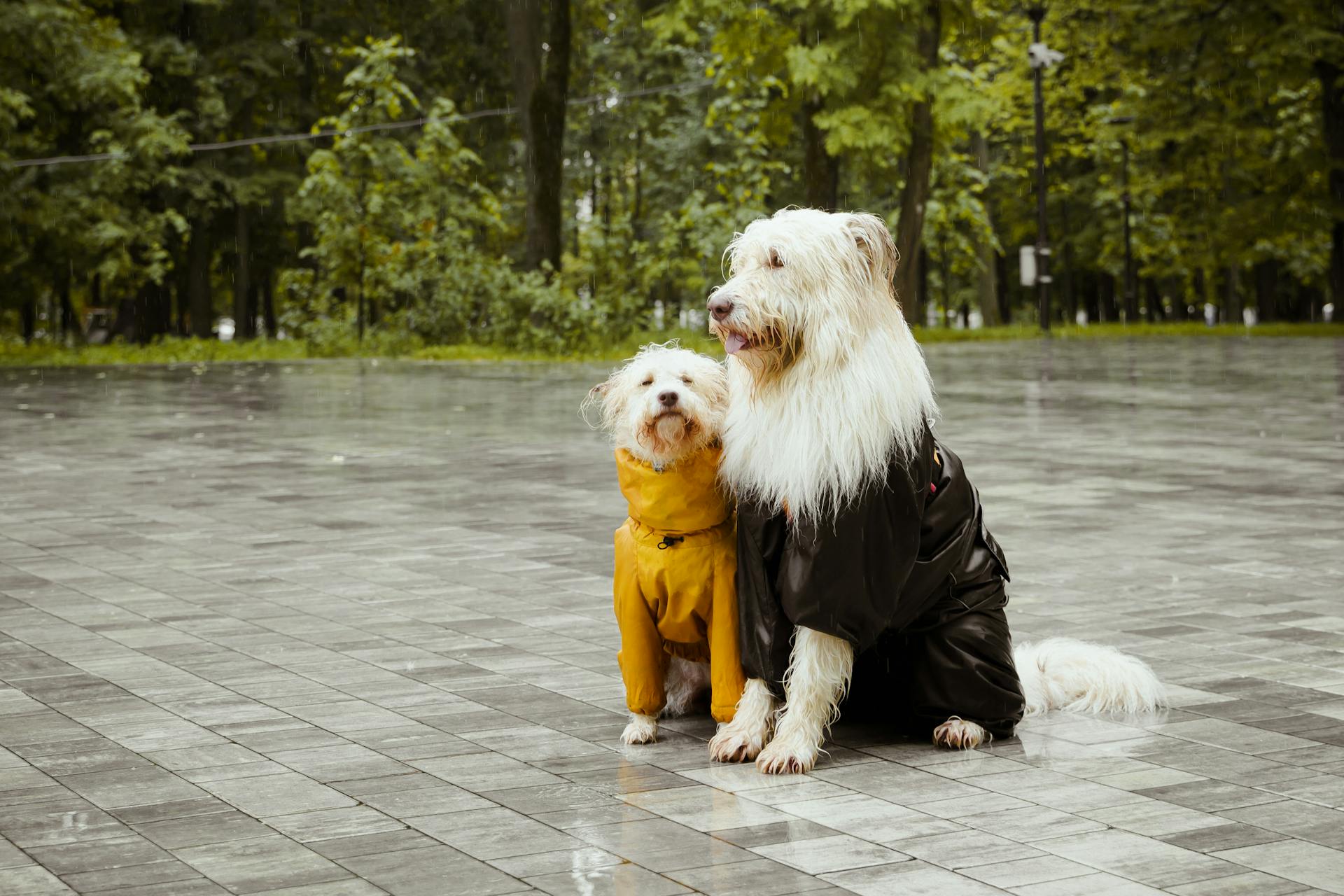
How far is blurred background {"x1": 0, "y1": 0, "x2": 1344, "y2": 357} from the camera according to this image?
3136 centimetres

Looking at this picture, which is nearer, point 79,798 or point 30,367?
point 79,798

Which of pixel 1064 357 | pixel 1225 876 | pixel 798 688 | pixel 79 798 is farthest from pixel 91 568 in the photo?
pixel 1064 357

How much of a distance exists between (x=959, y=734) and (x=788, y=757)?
0.61 metres

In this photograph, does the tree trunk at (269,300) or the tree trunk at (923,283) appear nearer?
the tree trunk at (923,283)

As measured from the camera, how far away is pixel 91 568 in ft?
29.5

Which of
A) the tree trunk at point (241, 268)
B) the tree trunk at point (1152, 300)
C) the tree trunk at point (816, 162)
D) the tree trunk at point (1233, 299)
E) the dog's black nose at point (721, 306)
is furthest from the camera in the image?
the tree trunk at point (1152, 300)

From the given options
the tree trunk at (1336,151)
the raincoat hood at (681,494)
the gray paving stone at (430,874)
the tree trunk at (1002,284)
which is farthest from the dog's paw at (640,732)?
the tree trunk at (1002,284)

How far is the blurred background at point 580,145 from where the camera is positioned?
31.4 metres

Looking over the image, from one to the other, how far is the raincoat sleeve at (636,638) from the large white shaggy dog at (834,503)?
0.96ft

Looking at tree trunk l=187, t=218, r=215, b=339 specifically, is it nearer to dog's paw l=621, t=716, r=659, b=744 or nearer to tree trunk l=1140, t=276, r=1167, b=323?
tree trunk l=1140, t=276, r=1167, b=323

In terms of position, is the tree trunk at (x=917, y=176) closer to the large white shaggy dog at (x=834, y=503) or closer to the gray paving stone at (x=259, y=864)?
the large white shaggy dog at (x=834, y=503)

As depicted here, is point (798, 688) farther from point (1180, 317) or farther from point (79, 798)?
point (1180, 317)

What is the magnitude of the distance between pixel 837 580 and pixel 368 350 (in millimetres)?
30090

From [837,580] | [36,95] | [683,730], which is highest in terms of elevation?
[36,95]
